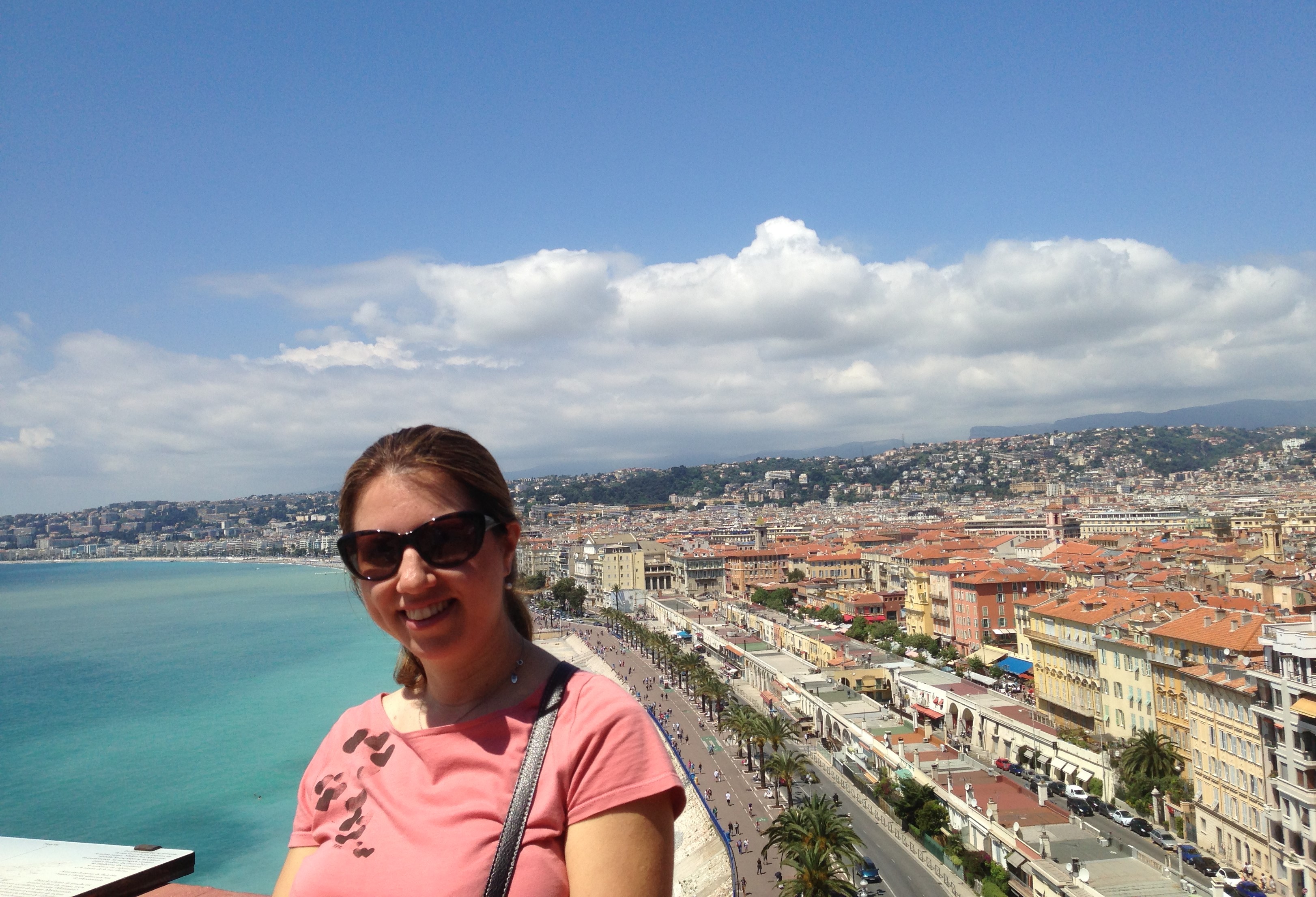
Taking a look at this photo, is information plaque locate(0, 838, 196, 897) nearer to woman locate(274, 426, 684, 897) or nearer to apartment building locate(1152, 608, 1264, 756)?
woman locate(274, 426, 684, 897)

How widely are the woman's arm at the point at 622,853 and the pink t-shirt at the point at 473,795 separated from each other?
0.02 m

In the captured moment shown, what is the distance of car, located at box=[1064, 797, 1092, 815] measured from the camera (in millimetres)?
18359

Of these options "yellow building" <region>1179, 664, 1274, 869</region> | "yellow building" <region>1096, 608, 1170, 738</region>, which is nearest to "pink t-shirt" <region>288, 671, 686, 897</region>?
"yellow building" <region>1179, 664, 1274, 869</region>

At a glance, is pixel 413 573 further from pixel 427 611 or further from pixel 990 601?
pixel 990 601

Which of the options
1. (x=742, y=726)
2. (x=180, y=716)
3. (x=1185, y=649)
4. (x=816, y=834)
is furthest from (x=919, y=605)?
(x=180, y=716)

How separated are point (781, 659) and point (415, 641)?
32.4 meters

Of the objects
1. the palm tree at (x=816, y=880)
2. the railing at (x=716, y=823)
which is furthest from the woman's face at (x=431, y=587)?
the palm tree at (x=816, y=880)

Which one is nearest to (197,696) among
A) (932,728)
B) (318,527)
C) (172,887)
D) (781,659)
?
(781,659)

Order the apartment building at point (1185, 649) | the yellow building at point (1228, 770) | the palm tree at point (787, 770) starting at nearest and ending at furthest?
the yellow building at point (1228, 770), the apartment building at point (1185, 649), the palm tree at point (787, 770)

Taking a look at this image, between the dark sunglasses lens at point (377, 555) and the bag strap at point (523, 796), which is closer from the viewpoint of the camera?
the bag strap at point (523, 796)

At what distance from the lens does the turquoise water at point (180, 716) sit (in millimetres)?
23094

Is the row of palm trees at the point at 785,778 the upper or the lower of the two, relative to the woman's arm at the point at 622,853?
lower

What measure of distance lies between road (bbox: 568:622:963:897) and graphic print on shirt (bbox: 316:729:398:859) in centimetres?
1594

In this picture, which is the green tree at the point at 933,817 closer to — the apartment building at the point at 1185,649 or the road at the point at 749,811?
the road at the point at 749,811
